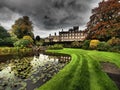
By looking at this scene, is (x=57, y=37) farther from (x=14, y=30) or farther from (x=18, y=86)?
(x=18, y=86)

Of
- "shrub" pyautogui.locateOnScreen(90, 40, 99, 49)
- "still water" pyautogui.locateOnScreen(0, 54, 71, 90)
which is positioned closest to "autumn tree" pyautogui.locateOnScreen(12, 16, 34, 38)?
"shrub" pyautogui.locateOnScreen(90, 40, 99, 49)

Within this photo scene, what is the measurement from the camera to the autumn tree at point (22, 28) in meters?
60.8

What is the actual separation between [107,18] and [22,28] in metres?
42.0

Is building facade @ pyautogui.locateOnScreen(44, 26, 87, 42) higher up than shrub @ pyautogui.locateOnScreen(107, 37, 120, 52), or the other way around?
building facade @ pyautogui.locateOnScreen(44, 26, 87, 42)

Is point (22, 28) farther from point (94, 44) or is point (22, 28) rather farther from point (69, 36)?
point (69, 36)

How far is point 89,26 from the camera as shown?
1225 inches

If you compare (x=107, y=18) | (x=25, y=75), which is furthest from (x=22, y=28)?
(x=25, y=75)

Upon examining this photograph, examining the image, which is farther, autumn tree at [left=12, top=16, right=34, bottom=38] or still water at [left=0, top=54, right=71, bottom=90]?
autumn tree at [left=12, top=16, right=34, bottom=38]

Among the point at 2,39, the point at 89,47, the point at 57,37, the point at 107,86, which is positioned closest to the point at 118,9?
the point at 89,47

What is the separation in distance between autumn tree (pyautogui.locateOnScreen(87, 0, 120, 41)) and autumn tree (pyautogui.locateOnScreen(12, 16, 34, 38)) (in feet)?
126

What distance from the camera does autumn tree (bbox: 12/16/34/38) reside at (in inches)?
2392

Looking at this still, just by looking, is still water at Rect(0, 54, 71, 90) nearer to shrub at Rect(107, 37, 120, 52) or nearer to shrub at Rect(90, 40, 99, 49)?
shrub at Rect(107, 37, 120, 52)

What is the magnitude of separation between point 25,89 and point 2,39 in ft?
122

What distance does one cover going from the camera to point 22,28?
6134 centimetres
